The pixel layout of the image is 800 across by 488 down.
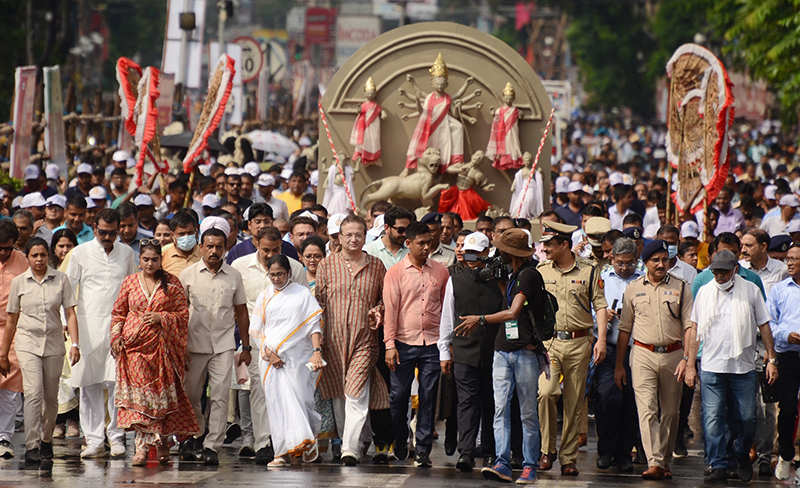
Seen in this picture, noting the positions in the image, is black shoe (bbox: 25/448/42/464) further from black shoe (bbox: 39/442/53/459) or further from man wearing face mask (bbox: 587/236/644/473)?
man wearing face mask (bbox: 587/236/644/473)

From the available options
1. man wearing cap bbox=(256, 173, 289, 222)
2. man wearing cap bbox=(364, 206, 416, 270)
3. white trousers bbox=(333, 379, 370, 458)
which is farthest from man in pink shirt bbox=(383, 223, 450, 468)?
man wearing cap bbox=(256, 173, 289, 222)

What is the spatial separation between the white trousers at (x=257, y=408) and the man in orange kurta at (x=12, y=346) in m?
1.75

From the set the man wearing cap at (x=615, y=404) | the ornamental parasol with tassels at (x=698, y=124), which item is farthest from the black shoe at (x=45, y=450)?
the ornamental parasol with tassels at (x=698, y=124)

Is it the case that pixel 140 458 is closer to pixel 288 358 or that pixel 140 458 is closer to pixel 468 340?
pixel 288 358

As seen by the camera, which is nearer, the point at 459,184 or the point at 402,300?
the point at 402,300

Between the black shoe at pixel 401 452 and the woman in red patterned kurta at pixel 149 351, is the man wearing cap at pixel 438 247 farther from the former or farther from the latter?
the woman in red patterned kurta at pixel 149 351

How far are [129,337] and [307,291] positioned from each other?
1317 mm

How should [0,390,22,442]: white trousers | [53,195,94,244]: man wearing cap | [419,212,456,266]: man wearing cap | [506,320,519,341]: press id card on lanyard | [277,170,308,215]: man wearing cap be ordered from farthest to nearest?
[277,170,308,215]: man wearing cap → [53,195,94,244]: man wearing cap → [419,212,456,266]: man wearing cap → [0,390,22,442]: white trousers → [506,320,519,341]: press id card on lanyard

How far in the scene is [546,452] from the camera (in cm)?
938

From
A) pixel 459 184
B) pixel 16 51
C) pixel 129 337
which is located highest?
pixel 16 51

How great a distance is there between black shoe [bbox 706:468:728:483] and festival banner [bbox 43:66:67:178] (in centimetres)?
1075

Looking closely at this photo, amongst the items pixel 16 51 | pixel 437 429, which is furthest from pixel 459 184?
pixel 16 51

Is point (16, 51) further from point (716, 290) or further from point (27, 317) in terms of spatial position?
point (716, 290)

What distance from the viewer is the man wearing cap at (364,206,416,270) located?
1023cm
